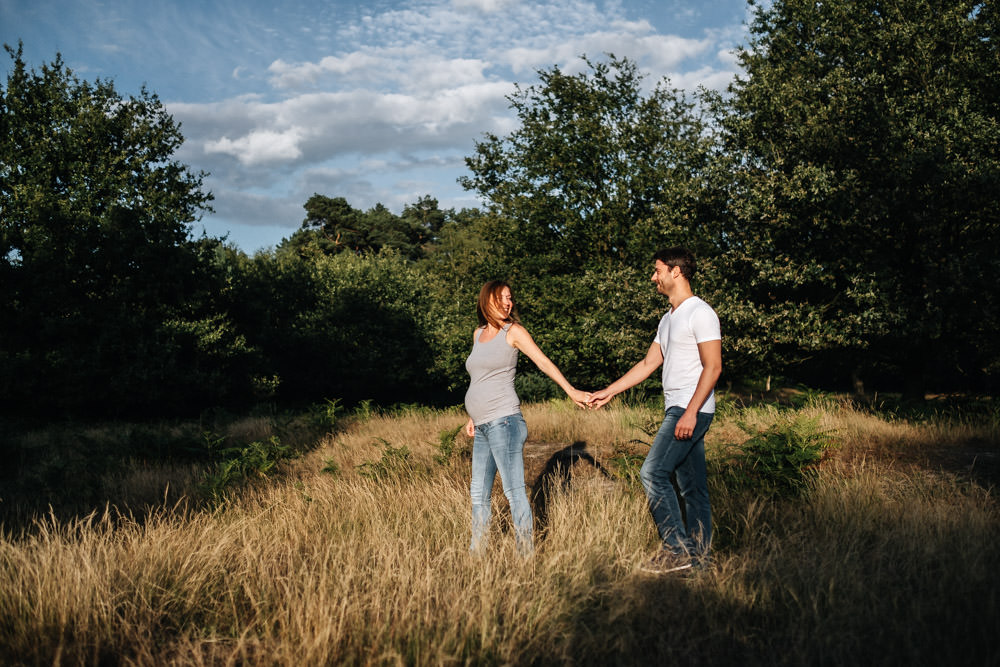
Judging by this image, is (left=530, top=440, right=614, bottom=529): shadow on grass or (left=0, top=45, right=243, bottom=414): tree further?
(left=0, top=45, right=243, bottom=414): tree

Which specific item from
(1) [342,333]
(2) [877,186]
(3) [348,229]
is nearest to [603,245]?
(2) [877,186]

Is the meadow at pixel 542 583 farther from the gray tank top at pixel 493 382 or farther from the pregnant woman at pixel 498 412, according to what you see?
the gray tank top at pixel 493 382

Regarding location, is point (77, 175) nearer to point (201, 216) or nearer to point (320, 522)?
point (201, 216)

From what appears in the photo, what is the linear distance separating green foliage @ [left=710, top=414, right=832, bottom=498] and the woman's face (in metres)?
3.00

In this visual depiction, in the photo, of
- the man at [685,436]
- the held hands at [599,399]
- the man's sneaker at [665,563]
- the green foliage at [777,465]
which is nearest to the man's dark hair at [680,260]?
the man at [685,436]

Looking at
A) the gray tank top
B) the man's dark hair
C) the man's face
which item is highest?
the man's dark hair

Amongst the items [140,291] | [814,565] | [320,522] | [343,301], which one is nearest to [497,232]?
[343,301]

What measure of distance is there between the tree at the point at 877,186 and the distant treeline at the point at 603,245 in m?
0.05

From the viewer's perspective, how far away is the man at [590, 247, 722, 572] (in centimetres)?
387

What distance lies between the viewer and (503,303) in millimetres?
4145

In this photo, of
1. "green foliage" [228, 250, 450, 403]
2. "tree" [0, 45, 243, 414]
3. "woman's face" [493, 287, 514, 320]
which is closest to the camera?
"woman's face" [493, 287, 514, 320]

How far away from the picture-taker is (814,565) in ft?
12.0

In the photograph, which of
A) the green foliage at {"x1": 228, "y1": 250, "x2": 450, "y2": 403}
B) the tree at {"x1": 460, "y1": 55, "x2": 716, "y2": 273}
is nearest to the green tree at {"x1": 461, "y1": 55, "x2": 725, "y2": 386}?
the tree at {"x1": 460, "y1": 55, "x2": 716, "y2": 273}

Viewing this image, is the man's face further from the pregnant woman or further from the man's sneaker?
the man's sneaker
